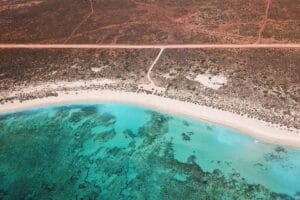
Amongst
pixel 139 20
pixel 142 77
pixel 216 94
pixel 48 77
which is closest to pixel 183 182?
pixel 216 94

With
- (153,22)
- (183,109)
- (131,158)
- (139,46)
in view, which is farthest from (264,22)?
(131,158)

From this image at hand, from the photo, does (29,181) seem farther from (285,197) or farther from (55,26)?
(55,26)

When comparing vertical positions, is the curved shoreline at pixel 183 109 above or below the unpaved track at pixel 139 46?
below

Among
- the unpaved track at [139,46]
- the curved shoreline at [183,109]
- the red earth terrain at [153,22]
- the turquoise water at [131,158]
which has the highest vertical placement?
the red earth terrain at [153,22]

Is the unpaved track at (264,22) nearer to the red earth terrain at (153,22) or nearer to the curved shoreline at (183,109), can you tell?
the red earth terrain at (153,22)

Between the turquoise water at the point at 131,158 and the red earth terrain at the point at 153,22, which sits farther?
the red earth terrain at the point at 153,22

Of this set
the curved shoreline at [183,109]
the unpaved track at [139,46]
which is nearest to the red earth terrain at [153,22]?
the unpaved track at [139,46]

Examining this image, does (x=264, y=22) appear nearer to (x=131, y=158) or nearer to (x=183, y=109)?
(x=183, y=109)
